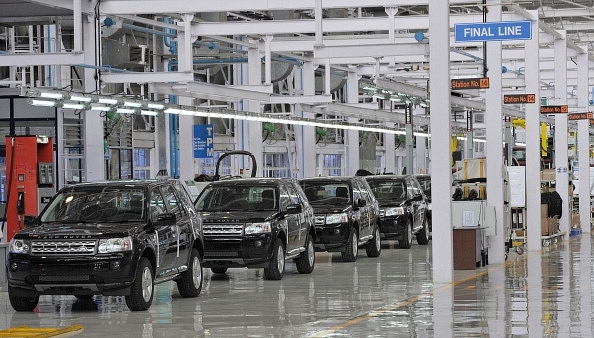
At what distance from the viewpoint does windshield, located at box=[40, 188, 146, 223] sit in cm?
1653

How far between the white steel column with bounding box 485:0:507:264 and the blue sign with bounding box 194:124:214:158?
588 inches

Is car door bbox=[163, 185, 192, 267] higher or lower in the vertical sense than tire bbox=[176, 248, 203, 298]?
higher

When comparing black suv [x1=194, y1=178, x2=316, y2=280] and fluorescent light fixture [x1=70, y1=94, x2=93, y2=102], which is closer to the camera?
black suv [x1=194, y1=178, x2=316, y2=280]

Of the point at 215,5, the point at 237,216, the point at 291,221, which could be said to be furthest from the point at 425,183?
the point at 237,216

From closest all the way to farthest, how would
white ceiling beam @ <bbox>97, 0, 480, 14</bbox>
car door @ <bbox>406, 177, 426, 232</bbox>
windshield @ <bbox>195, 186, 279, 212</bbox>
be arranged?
1. windshield @ <bbox>195, 186, 279, 212</bbox>
2. white ceiling beam @ <bbox>97, 0, 480, 14</bbox>
3. car door @ <bbox>406, 177, 426, 232</bbox>

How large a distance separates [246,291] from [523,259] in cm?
853

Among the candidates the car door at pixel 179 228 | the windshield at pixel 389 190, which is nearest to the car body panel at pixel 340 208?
the windshield at pixel 389 190

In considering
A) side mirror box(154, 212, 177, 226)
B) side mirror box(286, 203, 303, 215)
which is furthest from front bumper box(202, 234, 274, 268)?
side mirror box(154, 212, 177, 226)

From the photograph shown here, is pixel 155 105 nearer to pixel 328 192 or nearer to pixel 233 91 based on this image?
pixel 233 91

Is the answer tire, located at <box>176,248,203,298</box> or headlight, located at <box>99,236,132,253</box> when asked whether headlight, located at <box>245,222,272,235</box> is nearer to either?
tire, located at <box>176,248,203,298</box>

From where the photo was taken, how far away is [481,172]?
30.3 metres

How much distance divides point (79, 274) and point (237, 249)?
4975 mm

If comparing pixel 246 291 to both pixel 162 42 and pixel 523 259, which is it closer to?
pixel 523 259

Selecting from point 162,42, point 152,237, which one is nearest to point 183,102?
point 162,42
